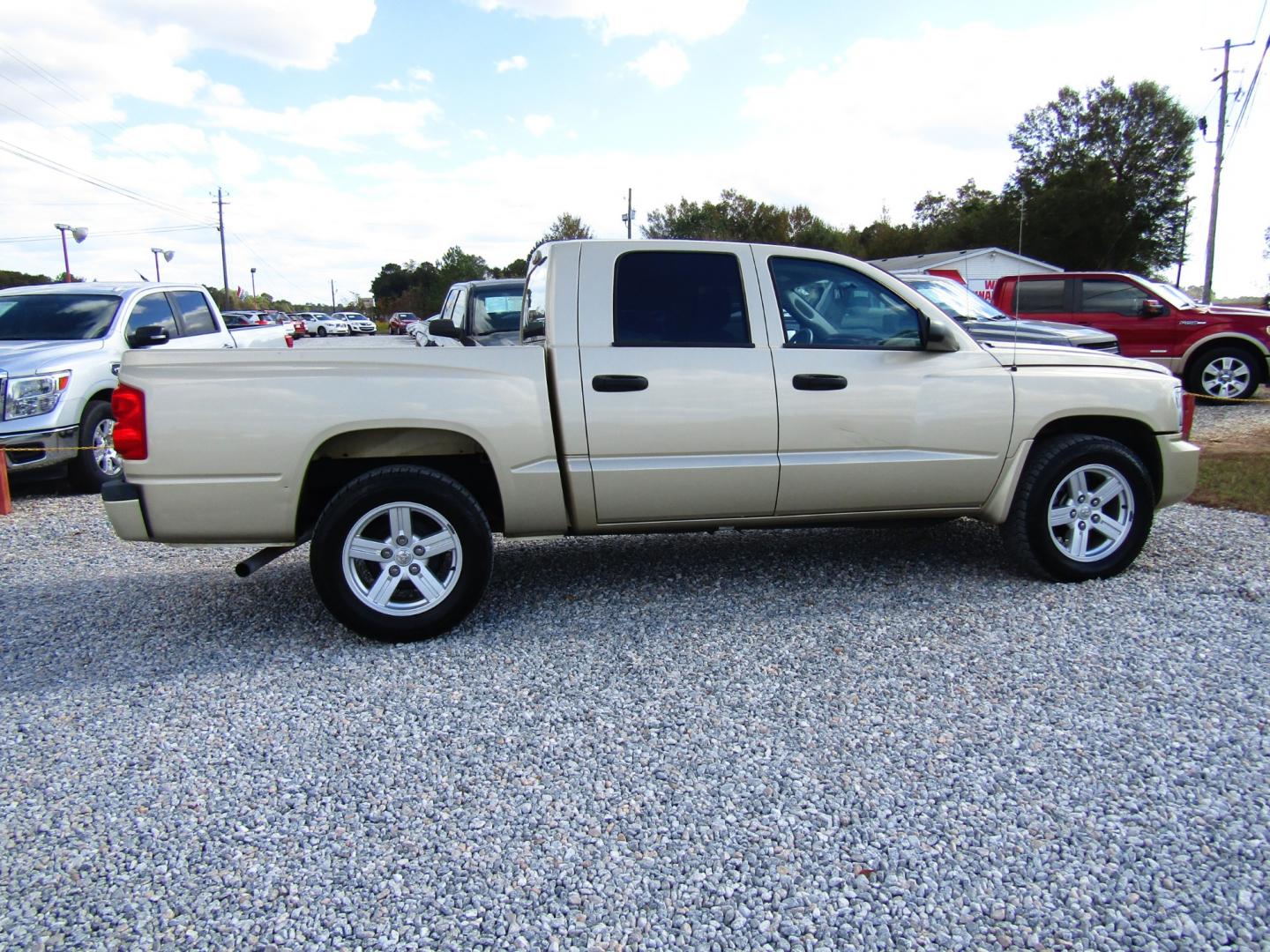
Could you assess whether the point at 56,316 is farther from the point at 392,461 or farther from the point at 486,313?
the point at 392,461

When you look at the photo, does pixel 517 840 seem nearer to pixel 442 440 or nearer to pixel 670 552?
pixel 442 440

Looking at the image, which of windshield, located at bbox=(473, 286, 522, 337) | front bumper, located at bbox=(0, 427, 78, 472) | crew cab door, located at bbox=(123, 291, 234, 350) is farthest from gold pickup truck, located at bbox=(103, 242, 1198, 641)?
windshield, located at bbox=(473, 286, 522, 337)

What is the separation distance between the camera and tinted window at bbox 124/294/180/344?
30.0ft

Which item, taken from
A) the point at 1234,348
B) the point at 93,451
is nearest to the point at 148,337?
the point at 93,451

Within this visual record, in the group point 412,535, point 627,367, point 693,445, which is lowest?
point 412,535

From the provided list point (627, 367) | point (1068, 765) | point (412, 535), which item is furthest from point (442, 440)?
point (1068, 765)

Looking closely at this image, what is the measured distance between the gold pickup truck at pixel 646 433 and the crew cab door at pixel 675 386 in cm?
1

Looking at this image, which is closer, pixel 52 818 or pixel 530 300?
pixel 52 818

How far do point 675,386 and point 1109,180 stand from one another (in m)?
51.3

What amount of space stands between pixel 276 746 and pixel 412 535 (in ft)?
4.04

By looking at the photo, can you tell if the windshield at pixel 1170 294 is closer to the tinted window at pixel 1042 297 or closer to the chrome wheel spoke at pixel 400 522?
the tinted window at pixel 1042 297

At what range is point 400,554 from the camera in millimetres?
4281

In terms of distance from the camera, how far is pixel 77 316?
898cm

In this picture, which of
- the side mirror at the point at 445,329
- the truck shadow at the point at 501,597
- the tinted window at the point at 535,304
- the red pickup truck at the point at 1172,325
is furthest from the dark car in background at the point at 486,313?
the red pickup truck at the point at 1172,325
